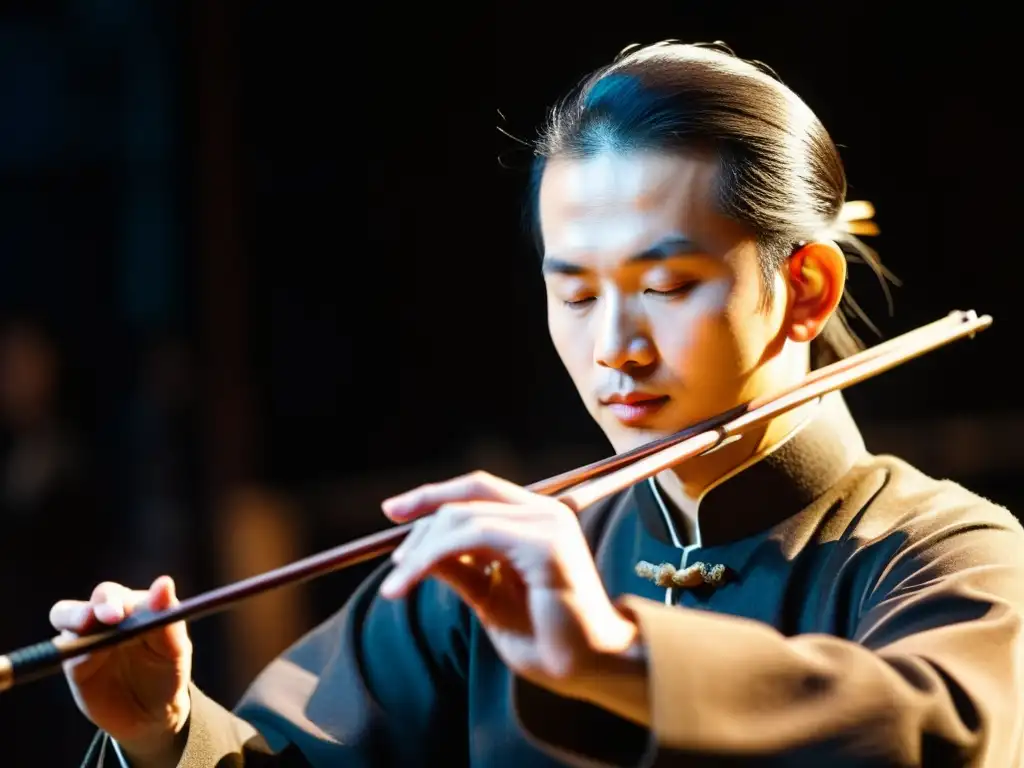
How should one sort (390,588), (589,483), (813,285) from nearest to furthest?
(390,588), (589,483), (813,285)

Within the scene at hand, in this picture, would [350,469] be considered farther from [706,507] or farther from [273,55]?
[706,507]

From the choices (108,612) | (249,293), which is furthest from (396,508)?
(249,293)

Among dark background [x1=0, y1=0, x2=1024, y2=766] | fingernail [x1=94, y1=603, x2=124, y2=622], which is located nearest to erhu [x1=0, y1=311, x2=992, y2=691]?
fingernail [x1=94, y1=603, x2=124, y2=622]

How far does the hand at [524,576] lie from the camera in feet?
2.76

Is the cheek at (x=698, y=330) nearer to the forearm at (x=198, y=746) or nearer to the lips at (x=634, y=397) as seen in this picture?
the lips at (x=634, y=397)

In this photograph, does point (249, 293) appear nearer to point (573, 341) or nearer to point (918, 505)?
point (573, 341)

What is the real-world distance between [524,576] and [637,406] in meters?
0.35

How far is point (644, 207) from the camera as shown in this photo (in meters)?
1.15

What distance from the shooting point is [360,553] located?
95 cm

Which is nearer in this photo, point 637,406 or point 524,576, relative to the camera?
point 524,576

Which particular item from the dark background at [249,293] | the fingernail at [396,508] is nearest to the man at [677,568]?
the fingernail at [396,508]

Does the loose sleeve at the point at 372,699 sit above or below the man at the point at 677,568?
below

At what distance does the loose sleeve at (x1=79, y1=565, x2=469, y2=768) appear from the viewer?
4.45 ft

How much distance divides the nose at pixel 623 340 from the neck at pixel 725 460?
0.16 meters
